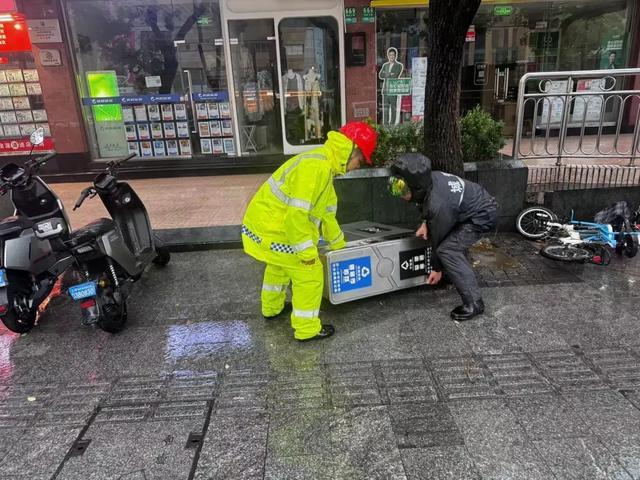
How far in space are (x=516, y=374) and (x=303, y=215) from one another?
1735 millimetres

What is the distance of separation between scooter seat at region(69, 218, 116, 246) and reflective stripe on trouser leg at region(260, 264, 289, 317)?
54.7 inches

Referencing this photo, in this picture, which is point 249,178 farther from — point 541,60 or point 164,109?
point 541,60

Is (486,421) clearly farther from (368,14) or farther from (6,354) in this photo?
(368,14)

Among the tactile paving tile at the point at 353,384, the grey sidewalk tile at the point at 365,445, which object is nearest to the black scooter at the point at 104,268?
the tactile paving tile at the point at 353,384

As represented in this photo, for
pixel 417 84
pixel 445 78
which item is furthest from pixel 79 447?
pixel 417 84

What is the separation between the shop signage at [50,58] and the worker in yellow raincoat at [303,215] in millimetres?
7364

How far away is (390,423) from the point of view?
2658 millimetres

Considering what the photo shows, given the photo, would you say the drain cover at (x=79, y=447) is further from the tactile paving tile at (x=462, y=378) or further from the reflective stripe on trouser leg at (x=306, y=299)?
the tactile paving tile at (x=462, y=378)

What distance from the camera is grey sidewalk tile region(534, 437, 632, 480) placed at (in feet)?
7.43

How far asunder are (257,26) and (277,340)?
23.6 feet

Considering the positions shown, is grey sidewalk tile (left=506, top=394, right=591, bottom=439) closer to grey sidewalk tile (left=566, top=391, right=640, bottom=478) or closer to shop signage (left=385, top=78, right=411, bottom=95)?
grey sidewalk tile (left=566, top=391, right=640, bottom=478)

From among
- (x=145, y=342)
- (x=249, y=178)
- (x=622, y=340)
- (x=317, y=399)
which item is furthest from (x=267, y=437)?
(x=249, y=178)

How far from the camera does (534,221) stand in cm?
555

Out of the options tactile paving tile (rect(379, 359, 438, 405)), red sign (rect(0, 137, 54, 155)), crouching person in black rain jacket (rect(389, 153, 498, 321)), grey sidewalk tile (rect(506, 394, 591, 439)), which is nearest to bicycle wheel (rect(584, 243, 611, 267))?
crouching person in black rain jacket (rect(389, 153, 498, 321))
